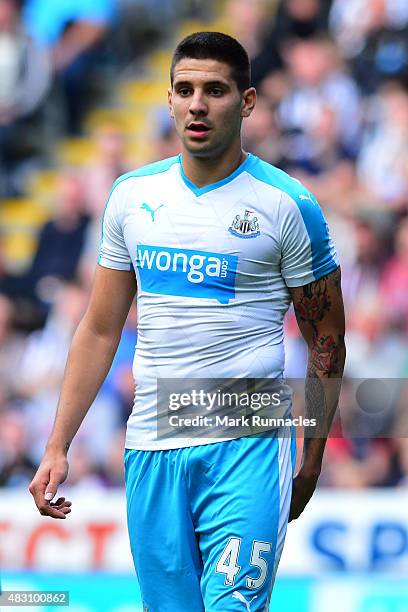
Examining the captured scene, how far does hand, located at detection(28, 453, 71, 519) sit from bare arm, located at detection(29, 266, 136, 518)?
0.05m

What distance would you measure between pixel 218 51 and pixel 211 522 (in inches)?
60.2

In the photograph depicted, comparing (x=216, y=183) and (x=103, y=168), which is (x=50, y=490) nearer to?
(x=216, y=183)

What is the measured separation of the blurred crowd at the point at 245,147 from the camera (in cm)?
915

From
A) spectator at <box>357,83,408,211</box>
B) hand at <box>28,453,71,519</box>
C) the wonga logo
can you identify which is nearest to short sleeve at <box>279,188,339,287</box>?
the wonga logo

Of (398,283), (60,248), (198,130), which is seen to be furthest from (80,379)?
(60,248)

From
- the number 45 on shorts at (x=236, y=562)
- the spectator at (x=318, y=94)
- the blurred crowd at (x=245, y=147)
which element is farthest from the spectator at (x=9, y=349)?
the number 45 on shorts at (x=236, y=562)

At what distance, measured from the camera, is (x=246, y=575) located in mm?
3926

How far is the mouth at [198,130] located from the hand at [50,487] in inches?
45.8

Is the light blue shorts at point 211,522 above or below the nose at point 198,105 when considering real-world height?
below

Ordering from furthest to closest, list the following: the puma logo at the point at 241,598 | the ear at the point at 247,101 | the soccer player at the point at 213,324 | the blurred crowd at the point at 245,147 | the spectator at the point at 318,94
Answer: the spectator at the point at 318,94 < the blurred crowd at the point at 245,147 < the ear at the point at 247,101 < the soccer player at the point at 213,324 < the puma logo at the point at 241,598

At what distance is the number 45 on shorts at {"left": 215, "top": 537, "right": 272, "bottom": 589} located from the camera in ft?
12.9

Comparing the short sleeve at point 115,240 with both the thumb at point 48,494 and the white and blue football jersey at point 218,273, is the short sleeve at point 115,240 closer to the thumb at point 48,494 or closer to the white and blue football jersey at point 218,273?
the white and blue football jersey at point 218,273

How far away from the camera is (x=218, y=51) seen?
414cm

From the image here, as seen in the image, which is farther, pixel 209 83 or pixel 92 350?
pixel 92 350
